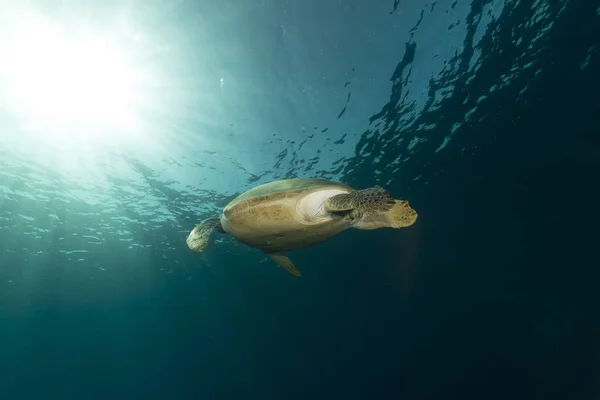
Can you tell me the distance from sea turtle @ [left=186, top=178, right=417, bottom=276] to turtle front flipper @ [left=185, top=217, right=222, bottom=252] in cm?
67

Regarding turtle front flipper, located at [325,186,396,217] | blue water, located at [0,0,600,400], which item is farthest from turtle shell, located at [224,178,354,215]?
blue water, located at [0,0,600,400]

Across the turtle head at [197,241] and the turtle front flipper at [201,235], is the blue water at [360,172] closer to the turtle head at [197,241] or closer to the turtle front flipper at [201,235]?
the turtle front flipper at [201,235]

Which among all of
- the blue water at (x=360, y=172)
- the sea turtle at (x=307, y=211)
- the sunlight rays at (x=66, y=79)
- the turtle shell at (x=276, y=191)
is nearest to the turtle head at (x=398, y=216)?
the sea turtle at (x=307, y=211)

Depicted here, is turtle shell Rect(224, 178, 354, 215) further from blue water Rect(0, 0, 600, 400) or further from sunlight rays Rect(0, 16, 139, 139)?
sunlight rays Rect(0, 16, 139, 139)

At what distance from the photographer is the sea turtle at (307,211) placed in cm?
347

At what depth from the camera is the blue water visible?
8859 mm

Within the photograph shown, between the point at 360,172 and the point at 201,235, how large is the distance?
A: 11.8 m

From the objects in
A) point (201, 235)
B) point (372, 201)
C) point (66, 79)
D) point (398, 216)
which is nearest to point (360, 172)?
point (201, 235)

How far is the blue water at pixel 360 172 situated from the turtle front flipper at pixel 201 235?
5.55m

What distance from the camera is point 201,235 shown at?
214 inches

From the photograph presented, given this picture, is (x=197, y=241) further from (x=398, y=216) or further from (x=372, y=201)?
(x=398, y=216)

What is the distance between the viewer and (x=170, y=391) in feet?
200

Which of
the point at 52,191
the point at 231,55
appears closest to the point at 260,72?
the point at 231,55

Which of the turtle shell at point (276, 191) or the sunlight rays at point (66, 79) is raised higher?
the sunlight rays at point (66, 79)
